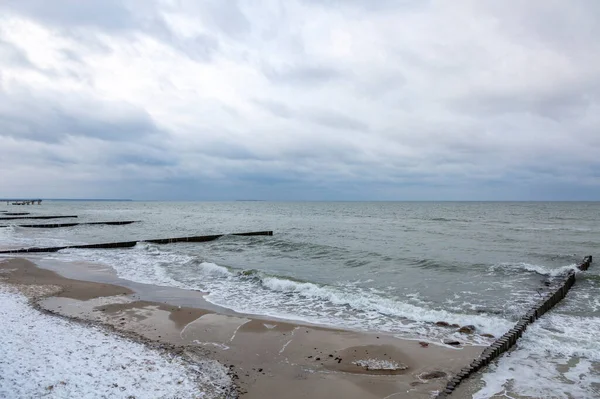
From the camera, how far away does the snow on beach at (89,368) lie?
620 centimetres

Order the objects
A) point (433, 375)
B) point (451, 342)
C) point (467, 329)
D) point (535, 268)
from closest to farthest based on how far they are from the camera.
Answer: point (433, 375)
point (451, 342)
point (467, 329)
point (535, 268)

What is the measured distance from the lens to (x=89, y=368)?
7.03 meters

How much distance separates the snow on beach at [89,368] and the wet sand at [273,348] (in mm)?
761

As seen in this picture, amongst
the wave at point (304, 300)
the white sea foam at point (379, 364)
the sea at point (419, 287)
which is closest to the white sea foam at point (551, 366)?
the sea at point (419, 287)

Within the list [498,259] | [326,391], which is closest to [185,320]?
[326,391]

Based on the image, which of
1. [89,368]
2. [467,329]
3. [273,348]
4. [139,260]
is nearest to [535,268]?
[467,329]

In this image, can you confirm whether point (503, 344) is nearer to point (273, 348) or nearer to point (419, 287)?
point (273, 348)

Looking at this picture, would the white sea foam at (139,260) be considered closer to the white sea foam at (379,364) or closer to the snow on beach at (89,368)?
the snow on beach at (89,368)

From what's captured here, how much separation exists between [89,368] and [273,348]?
Answer: 405cm

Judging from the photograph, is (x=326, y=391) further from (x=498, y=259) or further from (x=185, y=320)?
(x=498, y=259)

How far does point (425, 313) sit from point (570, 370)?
15.2 feet

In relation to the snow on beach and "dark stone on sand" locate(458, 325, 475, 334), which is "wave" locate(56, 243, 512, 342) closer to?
"dark stone on sand" locate(458, 325, 475, 334)

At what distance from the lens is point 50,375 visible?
257 inches

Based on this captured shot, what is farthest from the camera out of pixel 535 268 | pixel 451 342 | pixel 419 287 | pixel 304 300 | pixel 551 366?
pixel 535 268
